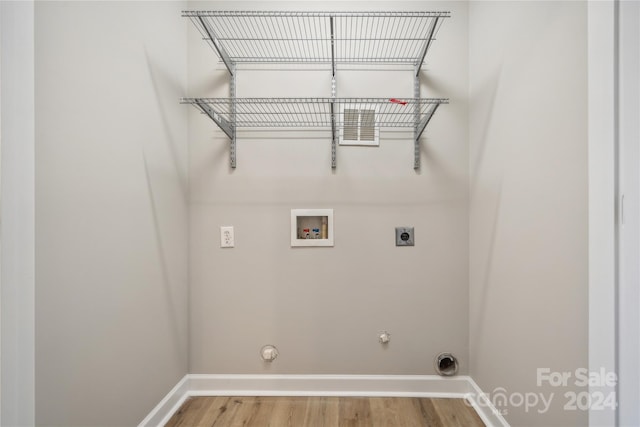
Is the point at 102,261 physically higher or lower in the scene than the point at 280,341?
higher

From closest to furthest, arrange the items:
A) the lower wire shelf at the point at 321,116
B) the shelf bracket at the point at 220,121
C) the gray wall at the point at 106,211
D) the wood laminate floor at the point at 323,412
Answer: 1. the gray wall at the point at 106,211
2. the shelf bracket at the point at 220,121
3. the wood laminate floor at the point at 323,412
4. the lower wire shelf at the point at 321,116

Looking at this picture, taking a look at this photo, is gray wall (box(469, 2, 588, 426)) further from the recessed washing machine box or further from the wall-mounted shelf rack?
the recessed washing machine box

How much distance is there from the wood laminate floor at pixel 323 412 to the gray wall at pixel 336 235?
15 centimetres

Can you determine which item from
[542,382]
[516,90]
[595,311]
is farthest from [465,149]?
[542,382]

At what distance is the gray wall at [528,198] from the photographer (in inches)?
34.0

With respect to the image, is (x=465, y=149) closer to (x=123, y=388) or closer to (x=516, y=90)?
(x=516, y=90)

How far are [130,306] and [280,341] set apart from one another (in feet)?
2.72

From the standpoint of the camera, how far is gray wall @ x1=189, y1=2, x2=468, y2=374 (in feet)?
5.20

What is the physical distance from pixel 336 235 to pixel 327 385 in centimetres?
89

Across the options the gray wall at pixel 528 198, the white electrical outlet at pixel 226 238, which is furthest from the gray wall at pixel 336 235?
the gray wall at pixel 528 198

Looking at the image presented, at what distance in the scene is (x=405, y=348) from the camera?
62.4 inches

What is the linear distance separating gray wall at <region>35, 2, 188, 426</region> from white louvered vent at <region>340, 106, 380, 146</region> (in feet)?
3.16

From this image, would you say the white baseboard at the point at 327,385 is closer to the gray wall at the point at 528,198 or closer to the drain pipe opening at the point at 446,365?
the drain pipe opening at the point at 446,365

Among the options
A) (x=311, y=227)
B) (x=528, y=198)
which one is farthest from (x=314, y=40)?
(x=528, y=198)
